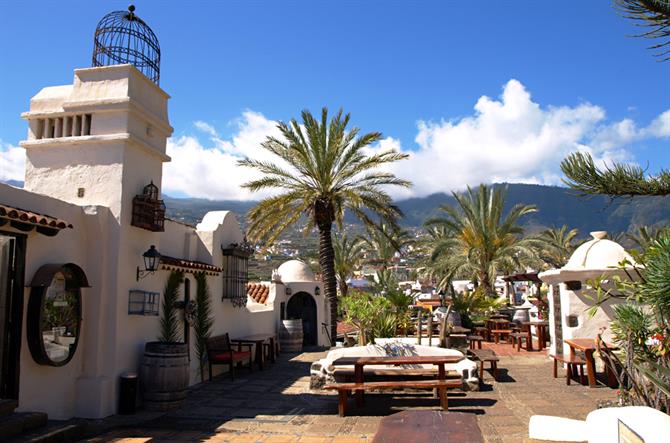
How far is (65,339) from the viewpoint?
7641 millimetres

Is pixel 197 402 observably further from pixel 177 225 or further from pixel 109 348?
pixel 177 225

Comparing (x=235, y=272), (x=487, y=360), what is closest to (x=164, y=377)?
(x=235, y=272)

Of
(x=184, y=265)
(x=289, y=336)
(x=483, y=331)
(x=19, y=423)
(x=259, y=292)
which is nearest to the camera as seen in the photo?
(x=19, y=423)

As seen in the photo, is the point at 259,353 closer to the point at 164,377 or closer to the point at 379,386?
the point at 164,377

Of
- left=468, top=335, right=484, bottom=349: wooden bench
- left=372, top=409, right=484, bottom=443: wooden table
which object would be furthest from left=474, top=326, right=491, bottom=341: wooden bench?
left=372, top=409, right=484, bottom=443: wooden table

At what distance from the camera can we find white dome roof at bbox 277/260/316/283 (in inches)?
756

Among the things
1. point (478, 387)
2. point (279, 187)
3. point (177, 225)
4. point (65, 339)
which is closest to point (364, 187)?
point (279, 187)

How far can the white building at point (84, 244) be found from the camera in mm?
6910

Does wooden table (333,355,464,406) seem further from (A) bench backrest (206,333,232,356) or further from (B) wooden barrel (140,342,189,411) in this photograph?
(A) bench backrest (206,333,232,356)

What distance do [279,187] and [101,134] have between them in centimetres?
837

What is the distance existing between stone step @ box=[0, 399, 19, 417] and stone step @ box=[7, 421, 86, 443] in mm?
343

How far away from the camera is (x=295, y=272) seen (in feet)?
63.4

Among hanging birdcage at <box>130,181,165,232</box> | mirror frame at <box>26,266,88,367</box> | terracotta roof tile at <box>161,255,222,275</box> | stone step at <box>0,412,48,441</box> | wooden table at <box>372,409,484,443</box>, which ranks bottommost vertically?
stone step at <box>0,412,48,441</box>

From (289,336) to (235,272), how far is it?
14.2 feet
